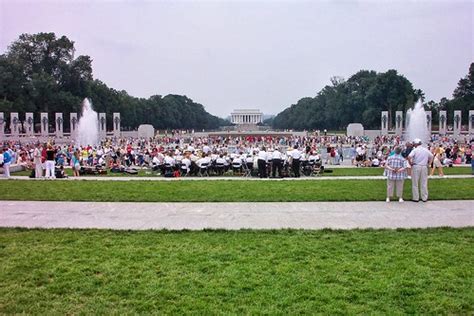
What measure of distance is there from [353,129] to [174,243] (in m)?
73.9

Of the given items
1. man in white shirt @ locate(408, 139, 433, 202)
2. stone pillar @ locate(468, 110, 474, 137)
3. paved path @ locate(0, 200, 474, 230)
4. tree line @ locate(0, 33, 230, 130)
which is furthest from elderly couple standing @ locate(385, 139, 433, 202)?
tree line @ locate(0, 33, 230, 130)

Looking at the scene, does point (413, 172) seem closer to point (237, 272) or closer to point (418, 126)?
point (237, 272)

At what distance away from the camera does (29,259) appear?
9.20m

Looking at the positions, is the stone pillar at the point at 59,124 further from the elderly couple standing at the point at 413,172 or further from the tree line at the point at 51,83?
the elderly couple standing at the point at 413,172

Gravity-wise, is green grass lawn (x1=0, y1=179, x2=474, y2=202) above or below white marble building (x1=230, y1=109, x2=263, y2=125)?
below

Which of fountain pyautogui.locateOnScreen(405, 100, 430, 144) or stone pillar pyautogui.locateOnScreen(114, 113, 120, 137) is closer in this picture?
fountain pyautogui.locateOnScreen(405, 100, 430, 144)

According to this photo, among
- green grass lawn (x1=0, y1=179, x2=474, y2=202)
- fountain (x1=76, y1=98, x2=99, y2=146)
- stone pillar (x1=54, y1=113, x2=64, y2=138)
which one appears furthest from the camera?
stone pillar (x1=54, y1=113, x2=64, y2=138)

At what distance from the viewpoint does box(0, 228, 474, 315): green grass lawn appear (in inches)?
270

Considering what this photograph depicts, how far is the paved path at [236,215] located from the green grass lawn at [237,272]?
998mm

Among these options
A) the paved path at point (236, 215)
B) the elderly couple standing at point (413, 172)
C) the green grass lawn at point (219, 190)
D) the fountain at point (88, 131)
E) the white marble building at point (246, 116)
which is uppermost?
the white marble building at point (246, 116)

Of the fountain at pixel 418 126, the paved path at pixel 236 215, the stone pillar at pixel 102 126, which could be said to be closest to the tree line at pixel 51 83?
the stone pillar at pixel 102 126

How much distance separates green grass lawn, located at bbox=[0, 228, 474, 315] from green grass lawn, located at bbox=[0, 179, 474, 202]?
5.56 metres

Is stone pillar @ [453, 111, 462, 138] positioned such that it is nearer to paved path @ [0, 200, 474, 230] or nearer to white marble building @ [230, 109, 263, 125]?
paved path @ [0, 200, 474, 230]

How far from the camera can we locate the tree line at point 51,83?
87062 mm
